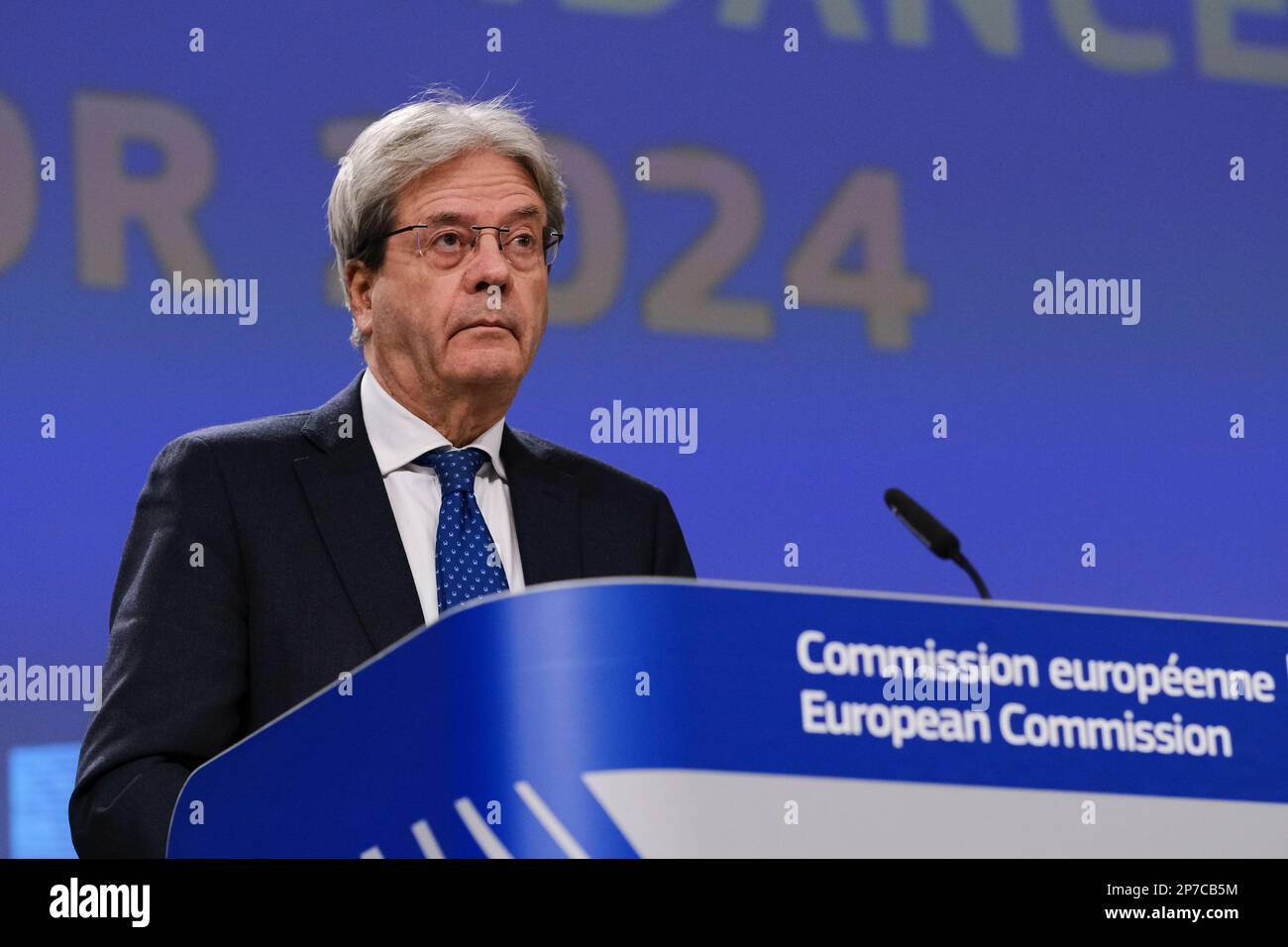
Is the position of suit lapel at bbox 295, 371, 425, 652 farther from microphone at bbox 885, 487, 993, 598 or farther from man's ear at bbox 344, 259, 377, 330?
microphone at bbox 885, 487, 993, 598

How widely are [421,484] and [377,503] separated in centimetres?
11

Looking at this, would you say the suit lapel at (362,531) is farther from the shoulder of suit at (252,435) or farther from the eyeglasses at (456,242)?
the eyeglasses at (456,242)

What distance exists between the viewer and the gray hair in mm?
2318

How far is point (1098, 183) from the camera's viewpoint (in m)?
3.87

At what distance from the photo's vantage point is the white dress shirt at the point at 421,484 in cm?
216

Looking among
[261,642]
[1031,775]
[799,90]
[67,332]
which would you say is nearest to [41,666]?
[67,332]

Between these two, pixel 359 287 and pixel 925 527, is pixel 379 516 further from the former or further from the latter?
pixel 925 527

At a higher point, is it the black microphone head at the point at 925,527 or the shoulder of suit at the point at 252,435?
the shoulder of suit at the point at 252,435

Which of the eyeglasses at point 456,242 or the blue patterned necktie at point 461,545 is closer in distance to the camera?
the blue patterned necktie at point 461,545

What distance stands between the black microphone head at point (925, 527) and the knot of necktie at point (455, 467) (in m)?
0.60

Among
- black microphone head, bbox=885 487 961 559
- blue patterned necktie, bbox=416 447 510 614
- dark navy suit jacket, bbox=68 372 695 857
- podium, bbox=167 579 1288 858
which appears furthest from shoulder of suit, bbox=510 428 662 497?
podium, bbox=167 579 1288 858

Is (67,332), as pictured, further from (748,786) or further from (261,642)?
(748,786)

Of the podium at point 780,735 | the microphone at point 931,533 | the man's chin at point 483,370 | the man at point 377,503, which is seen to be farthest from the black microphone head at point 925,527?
the man's chin at point 483,370

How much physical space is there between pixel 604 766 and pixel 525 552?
0.93 metres
